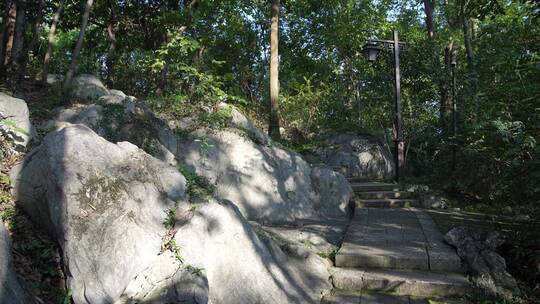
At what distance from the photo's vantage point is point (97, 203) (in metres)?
3.86

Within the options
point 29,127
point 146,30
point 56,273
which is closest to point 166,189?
point 56,273

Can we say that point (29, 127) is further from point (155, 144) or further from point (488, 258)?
point (488, 258)

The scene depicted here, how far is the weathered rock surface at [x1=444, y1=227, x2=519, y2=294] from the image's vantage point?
447 centimetres

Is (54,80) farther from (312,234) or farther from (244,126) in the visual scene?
(312,234)

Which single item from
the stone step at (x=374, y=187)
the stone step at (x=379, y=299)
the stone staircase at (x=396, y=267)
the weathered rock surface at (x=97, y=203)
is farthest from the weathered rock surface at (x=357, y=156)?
the weathered rock surface at (x=97, y=203)

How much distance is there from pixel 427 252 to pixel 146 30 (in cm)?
1150

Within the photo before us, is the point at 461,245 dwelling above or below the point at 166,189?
below

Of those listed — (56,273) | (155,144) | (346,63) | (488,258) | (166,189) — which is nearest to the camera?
(56,273)

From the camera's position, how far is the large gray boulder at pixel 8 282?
291 cm

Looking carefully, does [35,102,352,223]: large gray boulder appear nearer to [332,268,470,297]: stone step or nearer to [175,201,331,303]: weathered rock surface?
[175,201,331,303]: weathered rock surface

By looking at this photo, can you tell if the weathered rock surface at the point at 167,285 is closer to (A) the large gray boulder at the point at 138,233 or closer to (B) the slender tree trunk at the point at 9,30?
(A) the large gray boulder at the point at 138,233

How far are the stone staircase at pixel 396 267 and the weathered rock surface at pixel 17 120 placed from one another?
4.01 meters

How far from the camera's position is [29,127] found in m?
5.24

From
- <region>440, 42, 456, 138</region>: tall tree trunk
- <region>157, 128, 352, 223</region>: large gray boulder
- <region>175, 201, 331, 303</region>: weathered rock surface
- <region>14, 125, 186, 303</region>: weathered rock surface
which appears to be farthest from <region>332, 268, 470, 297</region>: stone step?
<region>440, 42, 456, 138</region>: tall tree trunk
